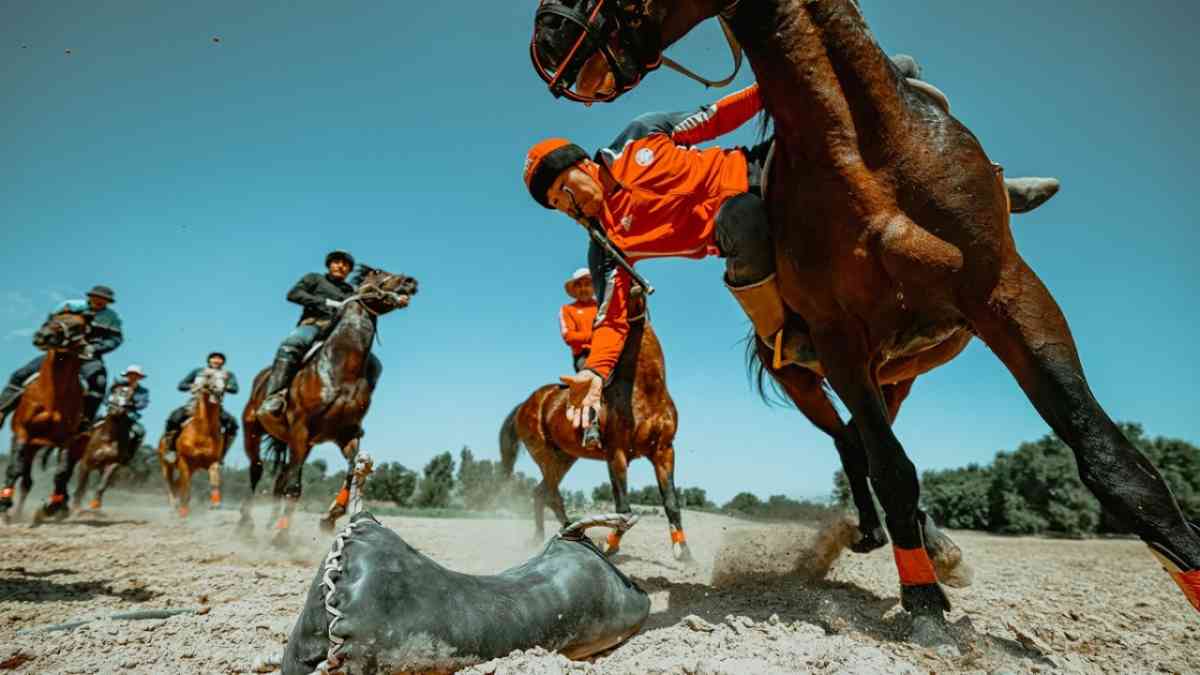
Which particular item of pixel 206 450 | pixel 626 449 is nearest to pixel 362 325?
pixel 626 449

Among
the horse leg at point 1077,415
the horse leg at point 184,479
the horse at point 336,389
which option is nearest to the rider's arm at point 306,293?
the horse at point 336,389

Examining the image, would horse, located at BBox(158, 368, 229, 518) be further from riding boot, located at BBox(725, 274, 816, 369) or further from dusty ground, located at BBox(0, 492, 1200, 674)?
riding boot, located at BBox(725, 274, 816, 369)

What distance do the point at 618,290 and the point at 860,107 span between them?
150cm

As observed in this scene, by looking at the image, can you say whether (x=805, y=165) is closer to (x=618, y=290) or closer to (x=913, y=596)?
(x=618, y=290)

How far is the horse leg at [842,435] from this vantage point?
381 centimetres

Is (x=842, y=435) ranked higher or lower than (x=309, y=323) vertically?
lower

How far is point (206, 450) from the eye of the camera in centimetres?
1312

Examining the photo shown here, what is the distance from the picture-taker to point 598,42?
2631mm

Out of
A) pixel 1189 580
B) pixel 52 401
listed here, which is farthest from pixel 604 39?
pixel 52 401

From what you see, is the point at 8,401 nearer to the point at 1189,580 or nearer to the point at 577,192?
the point at 577,192

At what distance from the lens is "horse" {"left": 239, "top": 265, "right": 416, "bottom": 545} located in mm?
7773

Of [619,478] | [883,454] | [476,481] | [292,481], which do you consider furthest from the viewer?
[476,481]

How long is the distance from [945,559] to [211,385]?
46.8 ft

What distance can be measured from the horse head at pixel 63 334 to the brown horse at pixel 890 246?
393 inches
